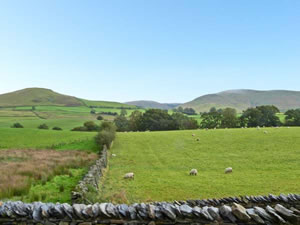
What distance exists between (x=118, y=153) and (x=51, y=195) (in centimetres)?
1615

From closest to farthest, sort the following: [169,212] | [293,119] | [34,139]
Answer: [169,212]
[34,139]
[293,119]

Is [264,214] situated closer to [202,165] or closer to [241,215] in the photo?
[241,215]

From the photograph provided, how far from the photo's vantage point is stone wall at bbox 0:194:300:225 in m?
4.60

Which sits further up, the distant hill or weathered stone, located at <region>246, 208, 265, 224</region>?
the distant hill

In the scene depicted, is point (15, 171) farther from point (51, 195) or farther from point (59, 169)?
point (51, 195)

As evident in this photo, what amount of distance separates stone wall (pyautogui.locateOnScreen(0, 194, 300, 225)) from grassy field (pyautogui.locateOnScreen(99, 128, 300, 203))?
389 centimetres

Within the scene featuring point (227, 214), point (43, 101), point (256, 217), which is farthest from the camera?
point (43, 101)

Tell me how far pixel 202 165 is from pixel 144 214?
1587 cm

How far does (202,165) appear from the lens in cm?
1986

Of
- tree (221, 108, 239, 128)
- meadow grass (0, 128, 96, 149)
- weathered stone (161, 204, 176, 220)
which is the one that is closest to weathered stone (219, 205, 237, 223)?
weathered stone (161, 204, 176, 220)

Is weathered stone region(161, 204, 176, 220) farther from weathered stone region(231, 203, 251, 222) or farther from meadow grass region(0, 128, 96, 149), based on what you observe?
meadow grass region(0, 128, 96, 149)

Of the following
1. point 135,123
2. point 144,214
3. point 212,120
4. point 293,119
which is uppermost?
point 293,119

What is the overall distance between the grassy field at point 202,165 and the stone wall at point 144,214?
3.89 m

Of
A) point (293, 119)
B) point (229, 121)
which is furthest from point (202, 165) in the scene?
point (293, 119)
